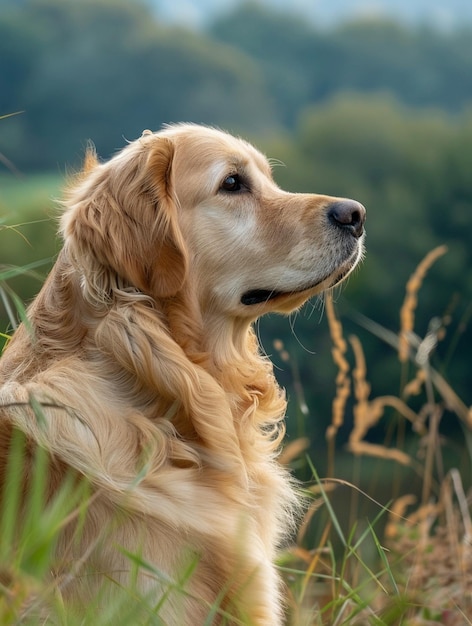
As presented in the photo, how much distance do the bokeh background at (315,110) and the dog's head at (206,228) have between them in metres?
4.14

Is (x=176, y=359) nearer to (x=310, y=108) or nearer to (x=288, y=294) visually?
(x=288, y=294)

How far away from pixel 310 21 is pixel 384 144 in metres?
30.3

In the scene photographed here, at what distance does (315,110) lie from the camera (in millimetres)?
40125

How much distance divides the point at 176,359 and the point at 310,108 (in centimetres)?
4305

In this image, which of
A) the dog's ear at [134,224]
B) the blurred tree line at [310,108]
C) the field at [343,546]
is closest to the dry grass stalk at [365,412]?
the field at [343,546]

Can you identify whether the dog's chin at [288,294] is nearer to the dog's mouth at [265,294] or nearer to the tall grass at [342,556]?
the dog's mouth at [265,294]

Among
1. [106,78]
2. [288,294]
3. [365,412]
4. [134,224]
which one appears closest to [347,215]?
[288,294]

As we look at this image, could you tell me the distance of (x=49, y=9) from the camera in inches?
2106

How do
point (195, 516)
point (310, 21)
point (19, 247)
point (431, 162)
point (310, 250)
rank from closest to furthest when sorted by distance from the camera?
point (195, 516), point (310, 250), point (19, 247), point (431, 162), point (310, 21)

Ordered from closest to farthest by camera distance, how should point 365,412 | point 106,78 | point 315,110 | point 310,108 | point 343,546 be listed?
point 343,546
point 365,412
point 315,110
point 106,78
point 310,108

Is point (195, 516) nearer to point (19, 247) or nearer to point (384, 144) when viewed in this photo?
point (19, 247)

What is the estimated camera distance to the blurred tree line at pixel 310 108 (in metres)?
27.0

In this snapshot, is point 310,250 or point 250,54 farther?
point 250,54

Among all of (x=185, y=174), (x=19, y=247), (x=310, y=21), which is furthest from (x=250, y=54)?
(x=185, y=174)
